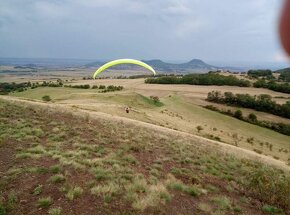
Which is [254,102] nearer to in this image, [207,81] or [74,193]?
[207,81]

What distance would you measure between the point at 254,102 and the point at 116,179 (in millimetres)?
62731

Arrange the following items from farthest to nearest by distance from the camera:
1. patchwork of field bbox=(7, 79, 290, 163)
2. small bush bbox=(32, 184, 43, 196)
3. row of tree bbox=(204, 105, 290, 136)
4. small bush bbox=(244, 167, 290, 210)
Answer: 1. row of tree bbox=(204, 105, 290, 136)
2. patchwork of field bbox=(7, 79, 290, 163)
3. small bush bbox=(244, 167, 290, 210)
4. small bush bbox=(32, 184, 43, 196)

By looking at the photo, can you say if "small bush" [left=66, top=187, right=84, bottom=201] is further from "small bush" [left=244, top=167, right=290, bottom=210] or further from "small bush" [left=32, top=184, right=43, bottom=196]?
"small bush" [left=244, top=167, right=290, bottom=210]

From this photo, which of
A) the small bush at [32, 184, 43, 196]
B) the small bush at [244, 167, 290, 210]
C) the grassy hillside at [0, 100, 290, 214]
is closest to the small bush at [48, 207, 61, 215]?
the grassy hillside at [0, 100, 290, 214]

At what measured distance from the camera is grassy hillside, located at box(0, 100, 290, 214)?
1054 cm

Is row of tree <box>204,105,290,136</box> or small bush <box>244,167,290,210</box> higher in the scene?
small bush <box>244,167,290,210</box>

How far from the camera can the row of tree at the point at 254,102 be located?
6806 centimetres

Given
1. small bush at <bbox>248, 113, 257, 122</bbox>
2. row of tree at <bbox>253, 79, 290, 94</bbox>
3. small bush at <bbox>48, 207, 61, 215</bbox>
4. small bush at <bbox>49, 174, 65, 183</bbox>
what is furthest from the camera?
row of tree at <bbox>253, 79, 290, 94</bbox>

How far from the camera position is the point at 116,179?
12.6 meters

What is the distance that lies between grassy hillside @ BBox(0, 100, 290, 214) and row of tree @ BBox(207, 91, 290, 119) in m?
50.8

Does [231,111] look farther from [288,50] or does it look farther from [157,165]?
[288,50]

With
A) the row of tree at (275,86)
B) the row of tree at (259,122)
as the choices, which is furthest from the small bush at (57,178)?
the row of tree at (275,86)

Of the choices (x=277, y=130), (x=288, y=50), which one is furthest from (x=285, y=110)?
(x=288, y=50)

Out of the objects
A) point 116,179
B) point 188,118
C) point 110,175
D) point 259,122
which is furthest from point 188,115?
point 116,179
